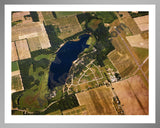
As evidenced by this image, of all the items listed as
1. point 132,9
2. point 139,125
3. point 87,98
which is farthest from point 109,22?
point 139,125

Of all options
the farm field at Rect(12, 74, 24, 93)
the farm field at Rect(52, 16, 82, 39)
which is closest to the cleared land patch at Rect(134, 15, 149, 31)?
the farm field at Rect(52, 16, 82, 39)

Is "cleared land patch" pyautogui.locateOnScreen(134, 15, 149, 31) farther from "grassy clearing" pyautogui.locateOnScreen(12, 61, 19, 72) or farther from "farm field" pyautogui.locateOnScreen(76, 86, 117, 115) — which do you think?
"grassy clearing" pyautogui.locateOnScreen(12, 61, 19, 72)

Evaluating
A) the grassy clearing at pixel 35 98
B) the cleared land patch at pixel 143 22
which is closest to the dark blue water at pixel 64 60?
the grassy clearing at pixel 35 98

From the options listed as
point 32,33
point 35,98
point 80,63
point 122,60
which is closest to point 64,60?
point 80,63

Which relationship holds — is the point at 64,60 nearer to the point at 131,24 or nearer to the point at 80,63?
the point at 80,63

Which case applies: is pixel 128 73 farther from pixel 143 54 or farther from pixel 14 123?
pixel 14 123

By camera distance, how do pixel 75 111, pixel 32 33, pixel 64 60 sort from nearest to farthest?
pixel 75 111, pixel 64 60, pixel 32 33

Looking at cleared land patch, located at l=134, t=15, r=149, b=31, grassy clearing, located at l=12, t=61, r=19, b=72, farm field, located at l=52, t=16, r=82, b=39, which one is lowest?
cleared land patch, located at l=134, t=15, r=149, b=31
